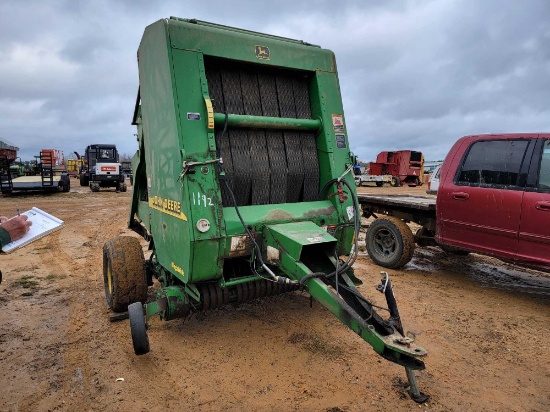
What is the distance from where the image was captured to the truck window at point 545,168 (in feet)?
15.2

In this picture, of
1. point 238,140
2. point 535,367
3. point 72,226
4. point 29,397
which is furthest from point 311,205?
point 72,226

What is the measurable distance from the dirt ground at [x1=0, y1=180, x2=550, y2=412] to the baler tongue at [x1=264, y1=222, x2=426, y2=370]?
615mm

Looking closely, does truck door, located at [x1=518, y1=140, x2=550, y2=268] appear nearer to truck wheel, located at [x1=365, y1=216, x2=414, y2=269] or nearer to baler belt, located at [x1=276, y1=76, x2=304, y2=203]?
truck wheel, located at [x1=365, y1=216, x2=414, y2=269]

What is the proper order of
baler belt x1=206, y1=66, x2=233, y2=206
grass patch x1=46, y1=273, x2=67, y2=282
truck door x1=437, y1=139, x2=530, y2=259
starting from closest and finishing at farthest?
baler belt x1=206, y1=66, x2=233, y2=206, truck door x1=437, y1=139, x2=530, y2=259, grass patch x1=46, y1=273, x2=67, y2=282

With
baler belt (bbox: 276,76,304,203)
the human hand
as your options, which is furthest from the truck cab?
the human hand

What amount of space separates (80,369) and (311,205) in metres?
2.62

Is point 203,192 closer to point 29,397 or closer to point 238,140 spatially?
point 238,140

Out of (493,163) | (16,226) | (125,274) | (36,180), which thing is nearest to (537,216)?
(493,163)

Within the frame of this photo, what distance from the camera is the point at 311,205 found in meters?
4.07

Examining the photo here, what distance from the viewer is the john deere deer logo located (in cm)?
396

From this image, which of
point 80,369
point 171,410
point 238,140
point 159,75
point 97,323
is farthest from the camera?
point 97,323

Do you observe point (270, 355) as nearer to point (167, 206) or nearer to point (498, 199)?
point (167, 206)

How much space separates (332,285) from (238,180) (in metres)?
1.41

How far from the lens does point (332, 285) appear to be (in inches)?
129
